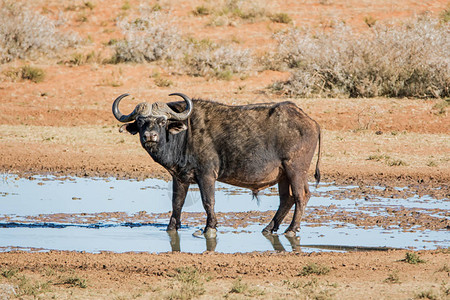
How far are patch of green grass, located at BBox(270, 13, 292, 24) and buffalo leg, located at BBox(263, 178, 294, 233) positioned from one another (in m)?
26.7

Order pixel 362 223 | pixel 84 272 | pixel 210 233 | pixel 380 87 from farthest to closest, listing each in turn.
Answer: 1. pixel 380 87
2. pixel 362 223
3. pixel 210 233
4. pixel 84 272

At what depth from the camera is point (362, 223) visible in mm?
10281

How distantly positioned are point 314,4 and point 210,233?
31.8m

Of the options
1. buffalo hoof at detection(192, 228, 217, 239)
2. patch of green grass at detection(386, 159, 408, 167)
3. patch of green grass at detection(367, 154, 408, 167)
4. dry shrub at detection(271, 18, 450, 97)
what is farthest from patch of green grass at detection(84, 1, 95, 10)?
buffalo hoof at detection(192, 228, 217, 239)

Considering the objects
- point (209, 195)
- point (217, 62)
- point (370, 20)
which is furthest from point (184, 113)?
point (370, 20)

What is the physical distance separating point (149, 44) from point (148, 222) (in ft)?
61.8

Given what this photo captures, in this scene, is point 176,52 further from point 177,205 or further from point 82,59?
point 177,205

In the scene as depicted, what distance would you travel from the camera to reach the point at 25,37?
28391 millimetres

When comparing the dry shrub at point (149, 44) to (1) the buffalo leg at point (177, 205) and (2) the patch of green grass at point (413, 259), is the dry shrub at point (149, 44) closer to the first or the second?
(1) the buffalo leg at point (177, 205)

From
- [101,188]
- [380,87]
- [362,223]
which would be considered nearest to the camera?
[362,223]

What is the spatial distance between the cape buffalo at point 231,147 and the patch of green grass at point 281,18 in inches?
1052

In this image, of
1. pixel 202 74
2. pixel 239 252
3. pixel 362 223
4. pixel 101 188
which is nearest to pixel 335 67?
pixel 202 74

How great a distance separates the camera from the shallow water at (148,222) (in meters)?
9.03

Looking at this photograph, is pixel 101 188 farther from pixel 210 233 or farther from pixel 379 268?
pixel 379 268
